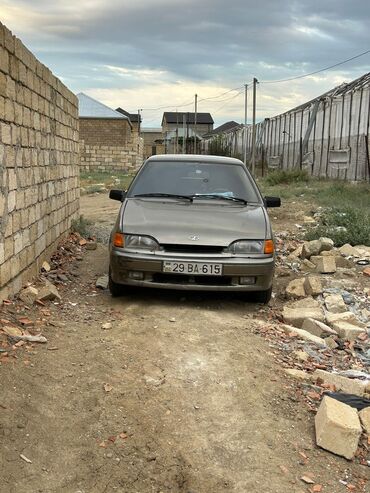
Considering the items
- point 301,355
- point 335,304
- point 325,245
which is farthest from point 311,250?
point 301,355

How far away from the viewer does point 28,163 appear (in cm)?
558

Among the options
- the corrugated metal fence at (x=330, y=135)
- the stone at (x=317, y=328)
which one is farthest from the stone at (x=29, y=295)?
the corrugated metal fence at (x=330, y=135)

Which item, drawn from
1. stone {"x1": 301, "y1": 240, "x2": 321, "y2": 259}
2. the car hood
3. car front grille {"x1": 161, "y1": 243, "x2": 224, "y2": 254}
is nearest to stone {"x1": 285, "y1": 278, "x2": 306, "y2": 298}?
the car hood

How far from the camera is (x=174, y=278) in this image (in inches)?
198

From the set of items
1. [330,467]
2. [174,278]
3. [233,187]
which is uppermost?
[233,187]

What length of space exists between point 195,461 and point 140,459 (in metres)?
0.29

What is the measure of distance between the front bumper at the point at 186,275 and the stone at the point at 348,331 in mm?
804

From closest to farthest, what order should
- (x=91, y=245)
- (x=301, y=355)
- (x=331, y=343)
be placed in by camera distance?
1. (x=301, y=355)
2. (x=331, y=343)
3. (x=91, y=245)

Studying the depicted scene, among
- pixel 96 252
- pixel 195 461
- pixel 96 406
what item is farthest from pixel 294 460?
pixel 96 252

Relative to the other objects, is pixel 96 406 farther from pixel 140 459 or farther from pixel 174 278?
pixel 174 278

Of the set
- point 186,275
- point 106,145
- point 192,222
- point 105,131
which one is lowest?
point 186,275

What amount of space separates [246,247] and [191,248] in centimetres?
54

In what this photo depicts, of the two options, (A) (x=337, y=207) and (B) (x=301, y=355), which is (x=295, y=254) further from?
(A) (x=337, y=207)

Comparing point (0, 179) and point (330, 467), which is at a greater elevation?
point (0, 179)
